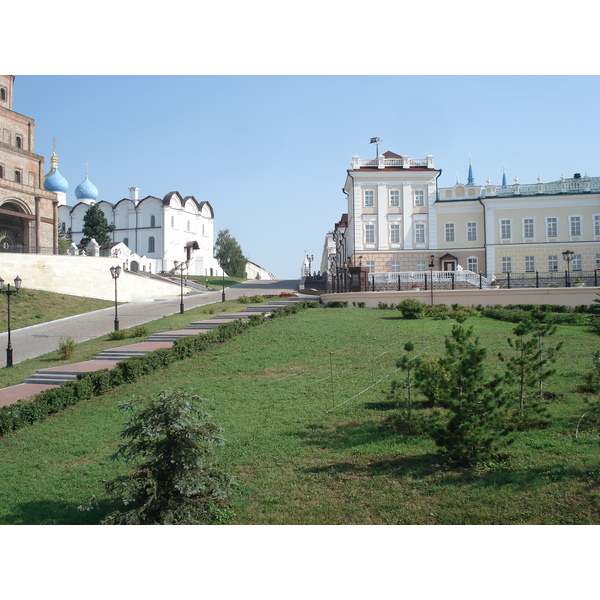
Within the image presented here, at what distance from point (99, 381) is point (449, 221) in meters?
29.0

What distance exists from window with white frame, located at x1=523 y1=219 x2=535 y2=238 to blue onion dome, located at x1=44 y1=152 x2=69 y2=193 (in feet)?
145

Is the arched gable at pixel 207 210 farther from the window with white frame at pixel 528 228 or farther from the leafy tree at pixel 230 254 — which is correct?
the window with white frame at pixel 528 228

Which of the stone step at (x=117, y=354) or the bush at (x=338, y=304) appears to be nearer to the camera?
the stone step at (x=117, y=354)

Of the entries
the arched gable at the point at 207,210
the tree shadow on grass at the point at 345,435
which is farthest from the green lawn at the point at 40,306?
the arched gable at the point at 207,210

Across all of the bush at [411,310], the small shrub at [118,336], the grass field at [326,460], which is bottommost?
the grass field at [326,460]

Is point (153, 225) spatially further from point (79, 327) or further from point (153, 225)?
point (79, 327)

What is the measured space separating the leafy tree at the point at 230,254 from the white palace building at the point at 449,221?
3831 cm

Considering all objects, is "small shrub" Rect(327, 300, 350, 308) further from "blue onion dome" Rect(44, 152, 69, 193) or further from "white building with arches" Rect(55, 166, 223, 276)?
"blue onion dome" Rect(44, 152, 69, 193)

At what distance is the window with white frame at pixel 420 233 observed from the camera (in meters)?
36.5

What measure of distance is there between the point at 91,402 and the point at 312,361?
518cm

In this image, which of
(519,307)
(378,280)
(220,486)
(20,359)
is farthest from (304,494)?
(378,280)

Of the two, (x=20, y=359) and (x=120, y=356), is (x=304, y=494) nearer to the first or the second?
(x=120, y=356)

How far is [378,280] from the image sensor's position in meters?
28.2

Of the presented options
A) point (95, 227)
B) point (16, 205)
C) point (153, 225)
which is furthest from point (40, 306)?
point (153, 225)
